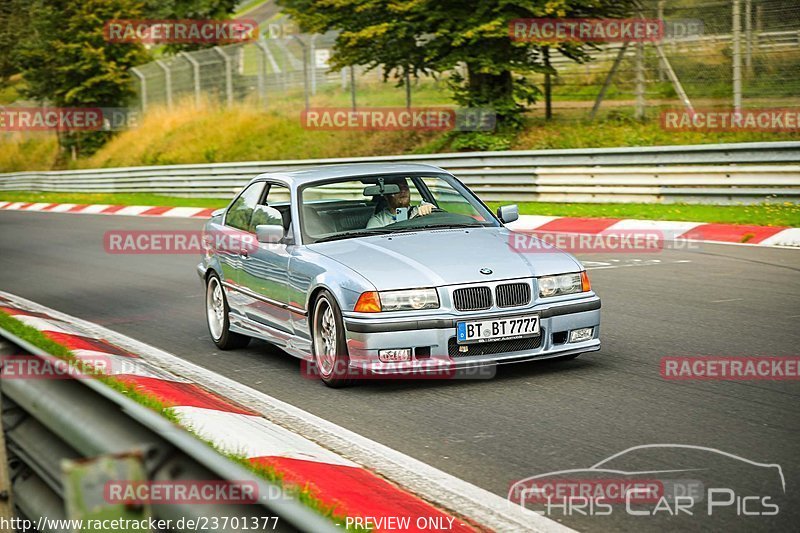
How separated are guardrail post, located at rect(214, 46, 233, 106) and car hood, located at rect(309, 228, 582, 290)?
30.0 metres

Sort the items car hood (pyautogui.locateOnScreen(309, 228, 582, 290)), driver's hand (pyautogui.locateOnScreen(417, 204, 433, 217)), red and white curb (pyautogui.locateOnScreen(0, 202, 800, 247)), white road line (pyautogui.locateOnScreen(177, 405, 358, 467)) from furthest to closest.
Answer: red and white curb (pyautogui.locateOnScreen(0, 202, 800, 247)) → driver's hand (pyautogui.locateOnScreen(417, 204, 433, 217)) → car hood (pyautogui.locateOnScreen(309, 228, 582, 290)) → white road line (pyautogui.locateOnScreen(177, 405, 358, 467))

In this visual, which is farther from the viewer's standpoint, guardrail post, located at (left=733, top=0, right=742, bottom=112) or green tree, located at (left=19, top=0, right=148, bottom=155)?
green tree, located at (left=19, top=0, right=148, bottom=155)

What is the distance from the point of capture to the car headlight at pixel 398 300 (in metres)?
7.14

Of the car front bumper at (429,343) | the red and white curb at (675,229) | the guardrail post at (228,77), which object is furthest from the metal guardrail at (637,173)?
the guardrail post at (228,77)

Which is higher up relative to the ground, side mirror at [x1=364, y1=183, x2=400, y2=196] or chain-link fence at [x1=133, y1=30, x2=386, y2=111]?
chain-link fence at [x1=133, y1=30, x2=386, y2=111]

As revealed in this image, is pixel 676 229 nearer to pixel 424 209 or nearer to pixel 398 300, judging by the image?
pixel 424 209

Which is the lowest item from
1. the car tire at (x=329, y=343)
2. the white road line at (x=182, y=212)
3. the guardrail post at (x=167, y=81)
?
the white road line at (x=182, y=212)

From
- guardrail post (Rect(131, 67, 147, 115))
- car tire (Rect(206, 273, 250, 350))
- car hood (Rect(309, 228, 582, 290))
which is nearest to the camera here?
car hood (Rect(309, 228, 582, 290))

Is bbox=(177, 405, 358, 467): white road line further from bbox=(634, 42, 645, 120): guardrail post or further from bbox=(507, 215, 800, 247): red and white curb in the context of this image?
bbox=(634, 42, 645, 120): guardrail post

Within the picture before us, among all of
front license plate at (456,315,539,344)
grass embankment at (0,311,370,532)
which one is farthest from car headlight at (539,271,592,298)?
grass embankment at (0,311,370,532)

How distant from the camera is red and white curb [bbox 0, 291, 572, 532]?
474 cm

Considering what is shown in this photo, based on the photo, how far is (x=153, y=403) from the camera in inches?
270

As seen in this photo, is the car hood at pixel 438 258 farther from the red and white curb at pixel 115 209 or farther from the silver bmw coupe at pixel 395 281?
the red and white curb at pixel 115 209

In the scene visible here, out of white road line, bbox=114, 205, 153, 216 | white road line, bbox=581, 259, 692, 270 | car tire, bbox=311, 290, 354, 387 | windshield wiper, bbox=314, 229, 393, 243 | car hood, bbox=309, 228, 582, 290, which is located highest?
windshield wiper, bbox=314, 229, 393, 243
